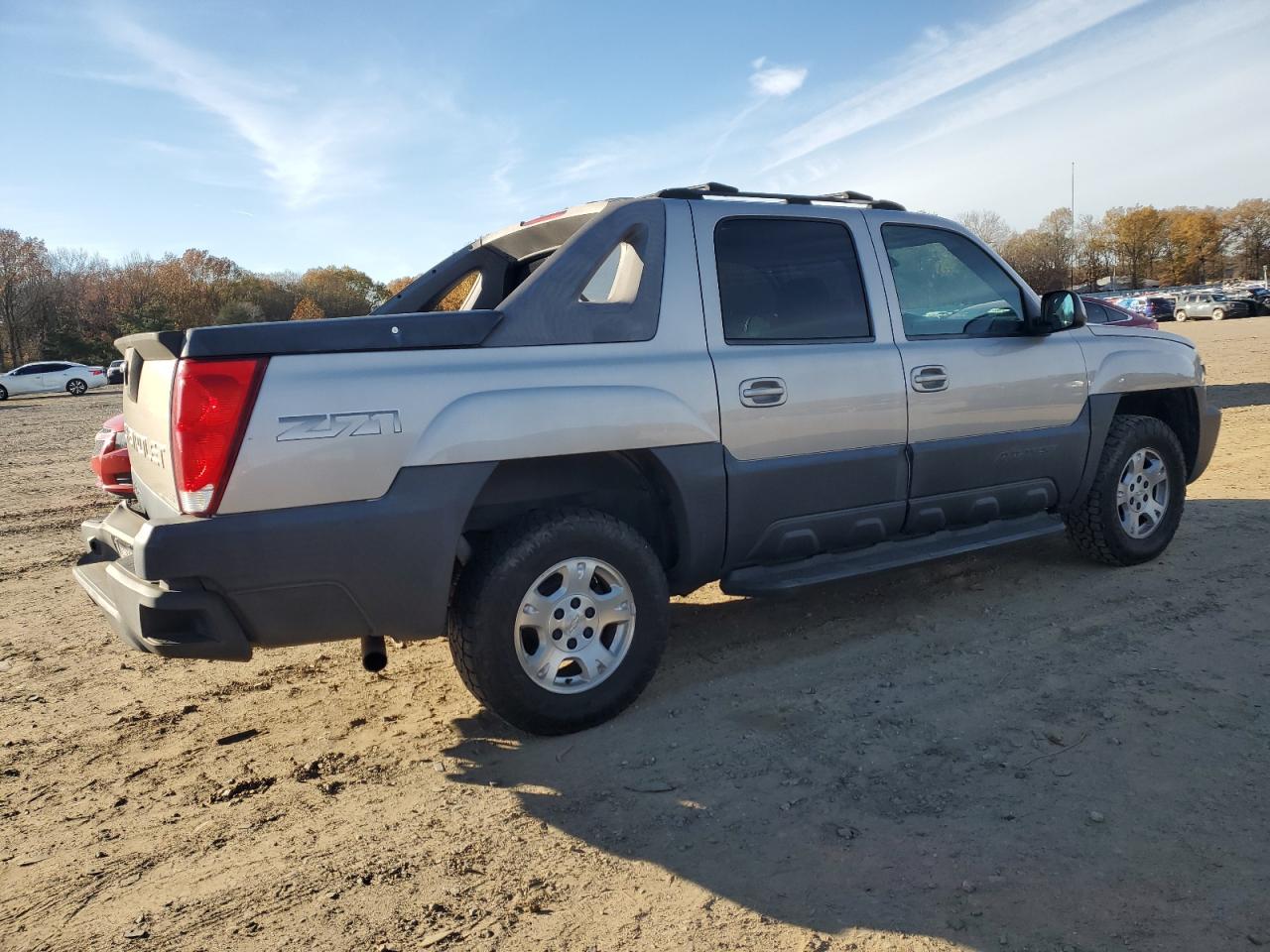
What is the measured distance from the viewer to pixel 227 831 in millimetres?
3018

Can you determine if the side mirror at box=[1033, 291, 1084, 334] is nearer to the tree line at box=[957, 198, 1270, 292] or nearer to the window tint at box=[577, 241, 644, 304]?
the window tint at box=[577, 241, 644, 304]

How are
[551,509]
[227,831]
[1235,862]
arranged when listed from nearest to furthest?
1. [1235,862]
2. [227,831]
3. [551,509]

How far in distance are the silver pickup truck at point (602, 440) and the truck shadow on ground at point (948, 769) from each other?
0.41 meters

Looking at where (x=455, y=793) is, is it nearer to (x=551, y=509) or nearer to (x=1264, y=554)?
(x=551, y=509)

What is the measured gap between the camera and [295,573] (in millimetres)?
3045

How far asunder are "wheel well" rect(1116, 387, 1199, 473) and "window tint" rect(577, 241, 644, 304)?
364 centimetres

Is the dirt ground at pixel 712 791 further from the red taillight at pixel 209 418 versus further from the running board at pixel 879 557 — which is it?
the red taillight at pixel 209 418

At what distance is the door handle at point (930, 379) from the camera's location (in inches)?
175

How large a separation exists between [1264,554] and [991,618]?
7.01ft

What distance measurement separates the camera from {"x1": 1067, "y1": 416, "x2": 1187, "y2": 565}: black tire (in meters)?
5.29

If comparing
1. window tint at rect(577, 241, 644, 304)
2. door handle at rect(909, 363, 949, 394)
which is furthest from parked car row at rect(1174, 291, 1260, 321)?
window tint at rect(577, 241, 644, 304)

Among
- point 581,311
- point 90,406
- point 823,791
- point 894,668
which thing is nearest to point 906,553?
point 894,668

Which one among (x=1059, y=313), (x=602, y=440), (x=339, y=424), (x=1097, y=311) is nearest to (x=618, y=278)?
(x=602, y=440)

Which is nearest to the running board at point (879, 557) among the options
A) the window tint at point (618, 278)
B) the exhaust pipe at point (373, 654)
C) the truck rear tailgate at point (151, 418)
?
the window tint at point (618, 278)
